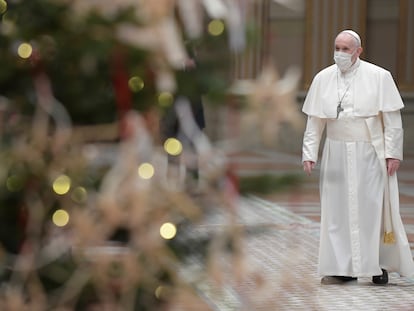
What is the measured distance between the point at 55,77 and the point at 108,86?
64 mm

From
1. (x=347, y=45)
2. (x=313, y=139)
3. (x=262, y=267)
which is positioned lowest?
(x=313, y=139)

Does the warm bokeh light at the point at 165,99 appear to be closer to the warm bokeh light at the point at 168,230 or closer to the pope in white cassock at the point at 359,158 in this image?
the warm bokeh light at the point at 168,230

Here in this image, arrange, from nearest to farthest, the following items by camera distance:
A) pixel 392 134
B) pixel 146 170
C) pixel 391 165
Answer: pixel 146 170
pixel 392 134
pixel 391 165

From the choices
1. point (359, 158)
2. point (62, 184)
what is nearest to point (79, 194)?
point (62, 184)

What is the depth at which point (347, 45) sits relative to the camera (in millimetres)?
8883

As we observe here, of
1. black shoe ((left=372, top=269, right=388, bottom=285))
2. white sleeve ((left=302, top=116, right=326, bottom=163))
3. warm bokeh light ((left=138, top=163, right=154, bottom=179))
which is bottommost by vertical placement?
black shoe ((left=372, top=269, right=388, bottom=285))

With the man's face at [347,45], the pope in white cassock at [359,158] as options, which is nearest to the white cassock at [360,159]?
the pope in white cassock at [359,158]

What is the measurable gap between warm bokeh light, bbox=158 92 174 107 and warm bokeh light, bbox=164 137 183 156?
37 millimetres

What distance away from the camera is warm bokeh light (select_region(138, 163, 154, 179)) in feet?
4.38

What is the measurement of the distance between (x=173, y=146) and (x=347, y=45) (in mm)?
7595

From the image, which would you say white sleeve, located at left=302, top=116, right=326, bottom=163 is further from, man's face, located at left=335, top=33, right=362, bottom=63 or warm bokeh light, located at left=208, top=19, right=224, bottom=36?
warm bokeh light, located at left=208, top=19, right=224, bottom=36

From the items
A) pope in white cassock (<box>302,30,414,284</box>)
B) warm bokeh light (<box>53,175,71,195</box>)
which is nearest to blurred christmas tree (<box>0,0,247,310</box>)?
warm bokeh light (<box>53,175,71,195</box>)

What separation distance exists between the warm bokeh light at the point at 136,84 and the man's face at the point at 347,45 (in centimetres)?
758

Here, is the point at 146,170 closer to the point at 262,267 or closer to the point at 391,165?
the point at 262,267
